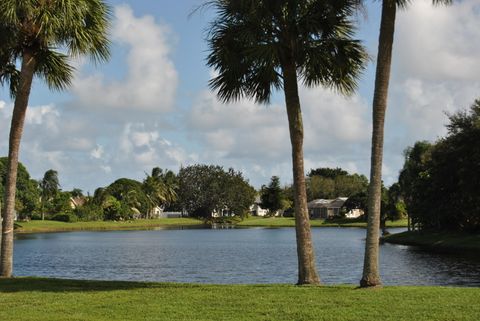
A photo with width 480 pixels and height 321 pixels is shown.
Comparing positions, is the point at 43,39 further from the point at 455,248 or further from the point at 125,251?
the point at 455,248

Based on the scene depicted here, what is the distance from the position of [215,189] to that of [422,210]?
8731 centimetres

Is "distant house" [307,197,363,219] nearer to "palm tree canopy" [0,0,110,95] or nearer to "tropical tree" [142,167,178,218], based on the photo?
"tropical tree" [142,167,178,218]

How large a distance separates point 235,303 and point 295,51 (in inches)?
271

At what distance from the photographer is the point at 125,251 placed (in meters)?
56.5

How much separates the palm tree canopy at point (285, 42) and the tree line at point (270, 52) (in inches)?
1.0

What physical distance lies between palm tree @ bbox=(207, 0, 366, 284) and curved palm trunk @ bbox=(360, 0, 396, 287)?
4.53 feet

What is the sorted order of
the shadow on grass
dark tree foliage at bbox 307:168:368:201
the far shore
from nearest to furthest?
the shadow on grass < the far shore < dark tree foliage at bbox 307:168:368:201

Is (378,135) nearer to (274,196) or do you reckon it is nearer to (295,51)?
(295,51)

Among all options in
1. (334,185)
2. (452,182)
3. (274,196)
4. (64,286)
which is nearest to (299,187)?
(64,286)

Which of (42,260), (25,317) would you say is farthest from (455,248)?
(25,317)

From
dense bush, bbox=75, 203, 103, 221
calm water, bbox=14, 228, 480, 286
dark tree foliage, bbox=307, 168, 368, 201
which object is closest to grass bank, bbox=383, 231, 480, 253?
calm water, bbox=14, 228, 480, 286

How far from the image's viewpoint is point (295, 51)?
1633 centimetres

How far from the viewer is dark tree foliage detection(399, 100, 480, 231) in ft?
174

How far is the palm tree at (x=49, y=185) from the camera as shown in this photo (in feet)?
409
